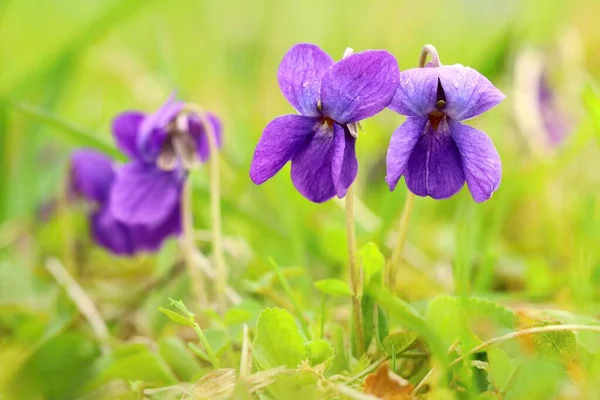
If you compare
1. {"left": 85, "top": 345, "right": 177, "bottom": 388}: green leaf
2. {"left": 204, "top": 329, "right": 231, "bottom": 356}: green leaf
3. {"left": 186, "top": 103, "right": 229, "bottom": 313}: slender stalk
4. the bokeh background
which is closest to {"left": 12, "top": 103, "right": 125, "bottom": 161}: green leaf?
the bokeh background

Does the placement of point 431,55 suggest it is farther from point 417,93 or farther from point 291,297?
point 291,297

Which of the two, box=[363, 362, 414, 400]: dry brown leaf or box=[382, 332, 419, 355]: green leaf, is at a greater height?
box=[382, 332, 419, 355]: green leaf

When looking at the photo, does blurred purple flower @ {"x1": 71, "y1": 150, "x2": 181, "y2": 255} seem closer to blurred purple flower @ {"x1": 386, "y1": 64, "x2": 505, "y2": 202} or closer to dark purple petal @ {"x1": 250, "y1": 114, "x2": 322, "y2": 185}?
dark purple petal @ {"x1": 250, "y1": 114, "x2": 322, "y2": 185}

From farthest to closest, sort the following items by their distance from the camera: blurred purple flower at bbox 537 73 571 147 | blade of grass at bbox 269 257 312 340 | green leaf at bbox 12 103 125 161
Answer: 1. blurred purple flower at bbox 537 73 571 147
2. green leaf at bbox 12 103 125 161
3. blade of grass at bbox 269 257 312 340

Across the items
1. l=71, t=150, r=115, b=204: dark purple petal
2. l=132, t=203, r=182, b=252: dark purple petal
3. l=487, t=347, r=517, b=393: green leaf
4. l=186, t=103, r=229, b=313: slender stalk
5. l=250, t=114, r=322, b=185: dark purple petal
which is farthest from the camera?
l=71, t=150, r=115, b=204: dark purple petal

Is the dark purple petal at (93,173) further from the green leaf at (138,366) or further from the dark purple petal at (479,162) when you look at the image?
the dark purple petal at (479,162)

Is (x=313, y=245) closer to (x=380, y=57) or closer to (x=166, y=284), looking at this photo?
(x=166, y=284)

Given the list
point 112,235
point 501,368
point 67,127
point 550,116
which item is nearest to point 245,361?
point 501,368
